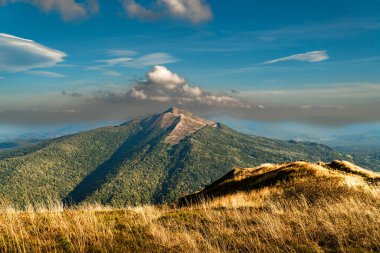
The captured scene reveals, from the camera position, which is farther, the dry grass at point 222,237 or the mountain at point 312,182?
the mountain at point 312,182

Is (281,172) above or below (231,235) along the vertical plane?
below

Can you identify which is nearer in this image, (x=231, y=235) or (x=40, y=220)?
(x=231, y=235)

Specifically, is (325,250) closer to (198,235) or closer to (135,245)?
(198,235)

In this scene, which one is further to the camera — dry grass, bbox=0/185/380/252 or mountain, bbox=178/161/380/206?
mountain, bbox=178/161/380/206

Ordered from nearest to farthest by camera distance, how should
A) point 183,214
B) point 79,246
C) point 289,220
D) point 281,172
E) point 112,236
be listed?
point 79,246 < point 112,236 < point 289,220 < point 183,214 < point 281,172

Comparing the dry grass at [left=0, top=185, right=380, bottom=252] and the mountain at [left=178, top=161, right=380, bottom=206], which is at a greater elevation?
the dry grass at [left=0, top=185, right=380, bottom=252]

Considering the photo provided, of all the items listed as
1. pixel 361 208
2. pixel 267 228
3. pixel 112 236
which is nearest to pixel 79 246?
pixel 112 236

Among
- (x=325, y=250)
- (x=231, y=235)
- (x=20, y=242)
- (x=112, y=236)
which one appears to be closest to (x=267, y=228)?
(x=231, y=235)

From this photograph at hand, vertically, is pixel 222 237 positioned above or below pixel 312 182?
above

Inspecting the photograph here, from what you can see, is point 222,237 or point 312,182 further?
point 312,182

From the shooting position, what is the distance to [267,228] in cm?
1027

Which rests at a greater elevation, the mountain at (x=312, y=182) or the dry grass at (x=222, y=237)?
the dry grass at (x=222, y=237)

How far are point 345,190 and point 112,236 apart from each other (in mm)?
13124

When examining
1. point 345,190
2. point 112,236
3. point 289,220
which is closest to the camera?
point 112,236
